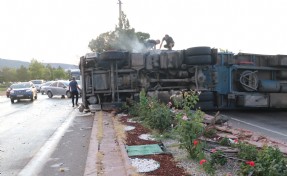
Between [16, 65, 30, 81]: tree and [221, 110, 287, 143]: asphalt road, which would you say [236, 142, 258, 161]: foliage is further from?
[16, 65, 30, 81]: tree

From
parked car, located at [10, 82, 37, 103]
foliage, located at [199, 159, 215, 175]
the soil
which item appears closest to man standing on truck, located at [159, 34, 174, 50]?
the soil

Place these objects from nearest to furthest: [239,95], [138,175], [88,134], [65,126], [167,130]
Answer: [138,175] → [167,130] → [88,134] → [65,126] → [239,95]

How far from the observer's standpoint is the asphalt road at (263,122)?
957 centimetres

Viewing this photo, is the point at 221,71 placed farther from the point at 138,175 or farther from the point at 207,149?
the point at 138,175

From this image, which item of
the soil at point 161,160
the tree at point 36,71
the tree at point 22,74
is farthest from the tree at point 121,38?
the tree at point 36,71

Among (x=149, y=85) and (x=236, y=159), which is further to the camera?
(x=149, y=85)

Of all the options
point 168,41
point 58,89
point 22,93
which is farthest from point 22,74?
point 168,41

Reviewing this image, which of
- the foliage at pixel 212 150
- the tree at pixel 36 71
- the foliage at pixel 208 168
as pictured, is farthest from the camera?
the tree at pixel 36 71

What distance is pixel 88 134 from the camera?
9.99 meters

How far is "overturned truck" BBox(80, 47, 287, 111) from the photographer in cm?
1380

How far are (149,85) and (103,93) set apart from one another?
1746 millimetres

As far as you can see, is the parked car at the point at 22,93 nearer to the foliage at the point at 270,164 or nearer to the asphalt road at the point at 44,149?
the asphalt road at the point at 44,149

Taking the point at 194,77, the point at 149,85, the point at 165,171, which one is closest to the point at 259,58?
the point at 194,77

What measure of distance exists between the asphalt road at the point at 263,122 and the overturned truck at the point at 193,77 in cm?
43
